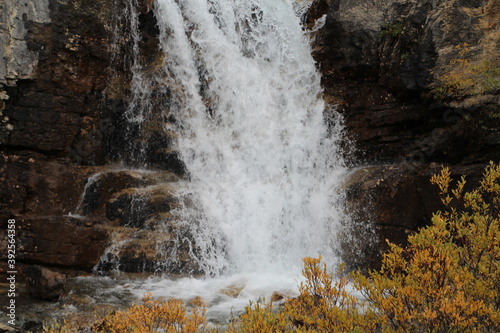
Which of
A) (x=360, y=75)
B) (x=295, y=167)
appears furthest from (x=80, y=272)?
(x=360, y=75)

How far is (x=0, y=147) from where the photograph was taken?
11250 mm

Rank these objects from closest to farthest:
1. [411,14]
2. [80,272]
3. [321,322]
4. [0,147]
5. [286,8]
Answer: [321,322] → [80,272] → [0,147] → [411,14] → [286,8]

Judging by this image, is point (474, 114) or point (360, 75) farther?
point (360, 75)

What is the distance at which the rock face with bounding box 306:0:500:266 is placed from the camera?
10.6m

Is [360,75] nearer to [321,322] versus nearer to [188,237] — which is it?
[188,237]

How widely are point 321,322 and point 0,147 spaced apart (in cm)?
1017

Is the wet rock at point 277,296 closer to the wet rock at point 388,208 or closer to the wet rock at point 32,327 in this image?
the wet rock at point 388,208

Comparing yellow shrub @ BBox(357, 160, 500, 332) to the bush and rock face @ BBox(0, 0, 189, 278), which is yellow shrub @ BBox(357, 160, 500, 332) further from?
rock face @ BBox(0, 0, 189, 278)

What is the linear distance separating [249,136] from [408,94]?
4632 mm

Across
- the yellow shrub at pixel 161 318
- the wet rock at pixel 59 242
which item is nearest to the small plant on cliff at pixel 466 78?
the wet rock at pixel 59 242

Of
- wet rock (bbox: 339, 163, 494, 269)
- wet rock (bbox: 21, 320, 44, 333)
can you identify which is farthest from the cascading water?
wet rock (bbox: 21, 320, 44, 333)

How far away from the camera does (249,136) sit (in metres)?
13.6

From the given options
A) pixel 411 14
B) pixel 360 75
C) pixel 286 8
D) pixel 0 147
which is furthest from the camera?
pixel 286 8

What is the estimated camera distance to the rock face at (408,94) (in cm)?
1060
